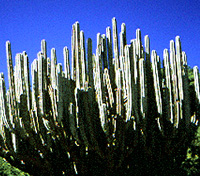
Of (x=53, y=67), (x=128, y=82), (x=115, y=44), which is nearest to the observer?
(x=128, y=82)

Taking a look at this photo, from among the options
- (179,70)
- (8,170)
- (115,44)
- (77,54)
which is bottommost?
(8,170)

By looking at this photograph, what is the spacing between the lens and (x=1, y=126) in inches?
191

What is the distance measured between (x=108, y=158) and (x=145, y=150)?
80cm

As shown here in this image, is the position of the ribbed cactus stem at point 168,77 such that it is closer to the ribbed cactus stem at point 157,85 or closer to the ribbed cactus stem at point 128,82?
the ribbed cactus stem at point 157,85

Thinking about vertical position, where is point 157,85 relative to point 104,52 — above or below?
below

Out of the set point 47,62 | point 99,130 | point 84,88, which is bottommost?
point 99,130

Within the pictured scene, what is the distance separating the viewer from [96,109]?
14.8 feet

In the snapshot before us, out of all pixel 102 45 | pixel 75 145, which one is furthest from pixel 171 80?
pixel 75 145

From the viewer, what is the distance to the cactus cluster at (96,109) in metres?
4.33

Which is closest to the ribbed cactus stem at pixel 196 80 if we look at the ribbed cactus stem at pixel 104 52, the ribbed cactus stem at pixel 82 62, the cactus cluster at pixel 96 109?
the cactus cluster at pixel 96 109

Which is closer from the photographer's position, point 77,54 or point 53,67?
point 53,67

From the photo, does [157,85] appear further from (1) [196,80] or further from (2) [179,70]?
(1) [196,80]

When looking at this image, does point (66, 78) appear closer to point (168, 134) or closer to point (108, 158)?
point (108, 158)

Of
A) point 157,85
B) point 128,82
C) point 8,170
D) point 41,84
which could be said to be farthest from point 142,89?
point 8,170
